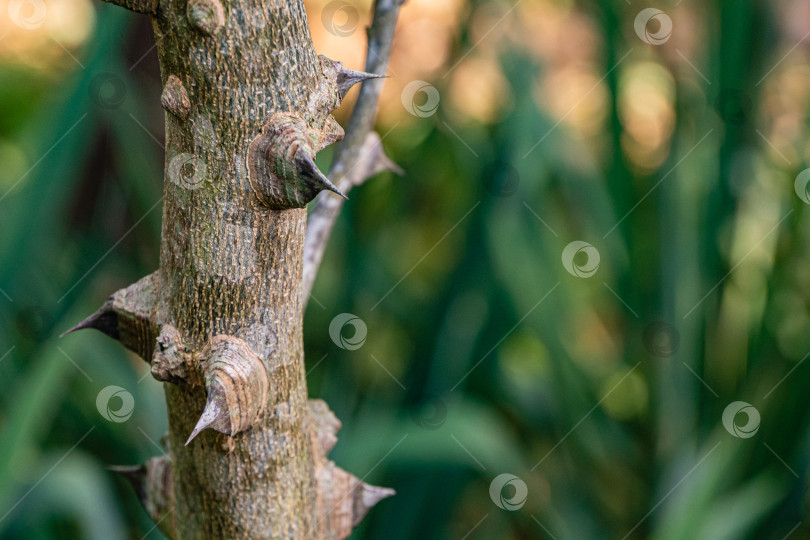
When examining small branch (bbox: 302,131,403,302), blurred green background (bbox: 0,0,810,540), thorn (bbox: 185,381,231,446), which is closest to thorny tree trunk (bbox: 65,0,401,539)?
thorn (bbox: 185,381,231,446)

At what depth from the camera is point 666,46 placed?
1.61m

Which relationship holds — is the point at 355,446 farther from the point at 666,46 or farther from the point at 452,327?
the point at 666,46

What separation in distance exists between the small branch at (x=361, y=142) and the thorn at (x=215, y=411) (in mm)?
206

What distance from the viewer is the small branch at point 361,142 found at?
1.68 ft

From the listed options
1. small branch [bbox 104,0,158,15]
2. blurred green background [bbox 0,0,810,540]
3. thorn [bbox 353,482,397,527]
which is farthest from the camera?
blurred green background [bbox 0,0,810,540]

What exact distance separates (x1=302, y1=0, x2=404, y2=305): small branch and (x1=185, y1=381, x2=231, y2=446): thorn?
0.68 feet

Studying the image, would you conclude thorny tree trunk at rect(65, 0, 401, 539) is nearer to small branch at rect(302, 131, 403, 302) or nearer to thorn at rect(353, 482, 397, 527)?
thorn at rect(353, 482, 397, 527)

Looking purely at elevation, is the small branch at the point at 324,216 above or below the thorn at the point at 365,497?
above

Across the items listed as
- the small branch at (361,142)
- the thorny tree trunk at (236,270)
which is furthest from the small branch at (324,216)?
the thorny tree trunk at (236,270)

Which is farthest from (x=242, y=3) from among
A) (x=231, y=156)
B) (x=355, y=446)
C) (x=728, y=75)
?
(x=728, y=75)

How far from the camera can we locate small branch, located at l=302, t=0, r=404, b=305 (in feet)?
1.68

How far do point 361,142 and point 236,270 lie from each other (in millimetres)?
235

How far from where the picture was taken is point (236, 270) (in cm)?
32

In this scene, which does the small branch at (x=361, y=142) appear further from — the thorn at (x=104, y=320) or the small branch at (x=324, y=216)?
the thorn at (x=104, y=320)
